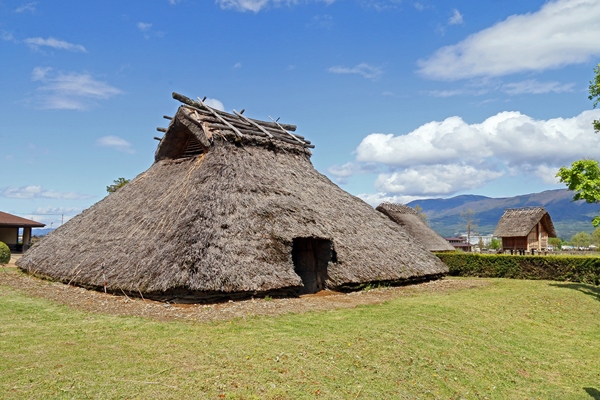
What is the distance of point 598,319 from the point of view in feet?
47.2

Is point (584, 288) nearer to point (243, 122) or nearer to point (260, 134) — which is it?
point (260, 134)

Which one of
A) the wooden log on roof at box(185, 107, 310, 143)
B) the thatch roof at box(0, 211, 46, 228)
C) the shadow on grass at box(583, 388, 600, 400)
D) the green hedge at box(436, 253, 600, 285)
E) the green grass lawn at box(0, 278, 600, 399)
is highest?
the wooden log on roof at box(185, 107, 310, 143)

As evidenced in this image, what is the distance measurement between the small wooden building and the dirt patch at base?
20.4 metres

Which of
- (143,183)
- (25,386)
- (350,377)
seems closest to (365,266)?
(350,377)

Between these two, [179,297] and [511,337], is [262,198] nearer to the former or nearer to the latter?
[179,297]

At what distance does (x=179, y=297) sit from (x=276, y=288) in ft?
9.02

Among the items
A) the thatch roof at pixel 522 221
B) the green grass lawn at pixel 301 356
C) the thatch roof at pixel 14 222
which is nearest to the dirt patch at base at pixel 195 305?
the green grass lawn at pixel 301 356

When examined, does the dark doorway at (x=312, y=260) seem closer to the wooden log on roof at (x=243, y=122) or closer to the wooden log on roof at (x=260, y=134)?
the wooden log on roof at (x=260, y=134)

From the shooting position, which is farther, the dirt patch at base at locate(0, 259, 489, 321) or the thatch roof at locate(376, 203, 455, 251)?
the thatch roof at locate(376, 203, 455, 251)

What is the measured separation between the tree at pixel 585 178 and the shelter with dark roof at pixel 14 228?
3736 cm

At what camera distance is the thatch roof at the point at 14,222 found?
35169mm

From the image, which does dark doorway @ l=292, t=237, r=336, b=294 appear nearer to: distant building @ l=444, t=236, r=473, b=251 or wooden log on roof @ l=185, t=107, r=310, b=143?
wooden log on roof @ l=185, t=107, r=310, b=143

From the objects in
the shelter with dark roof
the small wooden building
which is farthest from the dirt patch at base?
the shelter with dark roof

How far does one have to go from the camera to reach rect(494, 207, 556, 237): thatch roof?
33.5 metres
